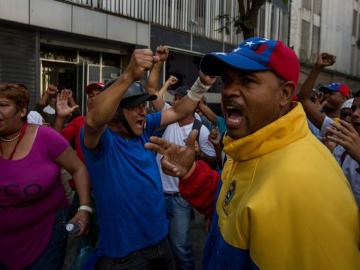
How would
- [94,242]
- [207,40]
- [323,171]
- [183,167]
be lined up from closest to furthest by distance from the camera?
[323,171]
[183,167]
[94,242]
[207,40]

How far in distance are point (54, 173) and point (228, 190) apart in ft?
4.94

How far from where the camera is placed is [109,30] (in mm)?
11594

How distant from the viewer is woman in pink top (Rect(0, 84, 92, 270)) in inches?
111

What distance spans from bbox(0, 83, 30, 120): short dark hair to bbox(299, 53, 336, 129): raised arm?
2634mm

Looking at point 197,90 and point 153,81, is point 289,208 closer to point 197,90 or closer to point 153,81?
point 197,90

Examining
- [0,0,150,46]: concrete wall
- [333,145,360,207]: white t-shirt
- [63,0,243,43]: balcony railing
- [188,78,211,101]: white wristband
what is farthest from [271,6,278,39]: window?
[333,145,360,207]: white t-shirt

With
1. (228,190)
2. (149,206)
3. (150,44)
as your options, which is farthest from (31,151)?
(150,44)

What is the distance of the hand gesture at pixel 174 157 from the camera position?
88.5 inches

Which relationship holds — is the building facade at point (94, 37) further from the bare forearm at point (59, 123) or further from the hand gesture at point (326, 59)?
the hand gesture at point (326, 59)

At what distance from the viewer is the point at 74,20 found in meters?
10.5

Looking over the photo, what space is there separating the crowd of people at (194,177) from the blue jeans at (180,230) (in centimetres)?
1

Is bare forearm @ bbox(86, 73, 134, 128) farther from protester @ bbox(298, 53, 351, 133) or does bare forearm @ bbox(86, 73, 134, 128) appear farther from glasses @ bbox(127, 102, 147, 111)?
protester @ bbox(298, 53, 351, 133)

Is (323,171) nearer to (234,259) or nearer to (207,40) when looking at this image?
(234,259)

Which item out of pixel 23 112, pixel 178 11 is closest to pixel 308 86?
pixel 23 112
